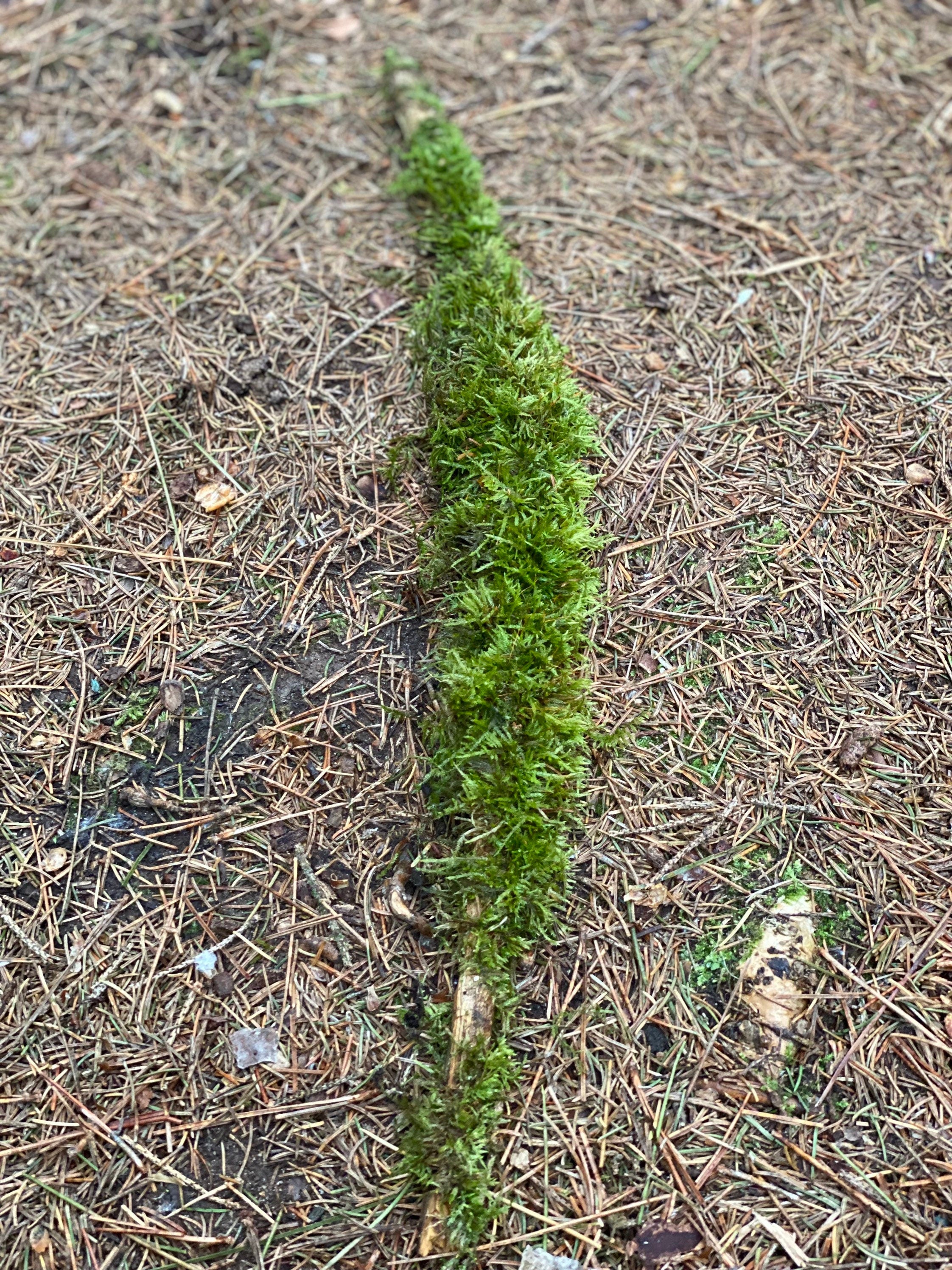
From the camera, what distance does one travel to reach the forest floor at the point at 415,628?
209 centimetres

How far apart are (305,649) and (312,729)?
26cm

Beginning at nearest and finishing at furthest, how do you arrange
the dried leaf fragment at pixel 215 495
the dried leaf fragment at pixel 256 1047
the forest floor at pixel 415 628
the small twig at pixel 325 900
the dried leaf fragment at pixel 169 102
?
the forest floor at pixel 415 628, the dried leaf fragment at pixel 256 1047, the small twig at pixel 325 900, the dried leaf fragment at pixel 215 495, the dried leaf fragment at pixel 169 102

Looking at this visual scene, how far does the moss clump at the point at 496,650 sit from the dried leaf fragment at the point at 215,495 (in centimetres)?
66

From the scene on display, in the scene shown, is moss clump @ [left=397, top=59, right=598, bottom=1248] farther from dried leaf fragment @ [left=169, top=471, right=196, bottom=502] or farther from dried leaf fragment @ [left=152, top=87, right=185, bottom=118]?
dried leaf fragment @ [left=152, top=87, right=185, bottom=118]

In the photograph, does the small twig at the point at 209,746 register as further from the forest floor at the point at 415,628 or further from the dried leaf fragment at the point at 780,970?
the dried leaf fragment at the point at 780,970

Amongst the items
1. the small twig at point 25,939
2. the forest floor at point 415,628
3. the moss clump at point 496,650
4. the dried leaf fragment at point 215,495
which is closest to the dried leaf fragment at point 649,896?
the forest floor at point 415,628

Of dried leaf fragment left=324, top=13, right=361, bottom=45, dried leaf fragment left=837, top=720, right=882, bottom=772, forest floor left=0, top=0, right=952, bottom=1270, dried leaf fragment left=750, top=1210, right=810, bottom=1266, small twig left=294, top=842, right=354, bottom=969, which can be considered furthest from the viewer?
dried leaf fragment left=324, top=13, right=361, bottom=45

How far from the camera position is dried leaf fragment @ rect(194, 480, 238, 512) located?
2.91 metres

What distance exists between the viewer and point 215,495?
2924 millimetres

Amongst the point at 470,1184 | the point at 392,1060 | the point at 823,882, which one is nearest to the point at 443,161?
the point at 823,882

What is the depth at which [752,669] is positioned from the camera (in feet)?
8.60

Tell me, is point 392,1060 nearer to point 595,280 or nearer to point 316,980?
point 316,980

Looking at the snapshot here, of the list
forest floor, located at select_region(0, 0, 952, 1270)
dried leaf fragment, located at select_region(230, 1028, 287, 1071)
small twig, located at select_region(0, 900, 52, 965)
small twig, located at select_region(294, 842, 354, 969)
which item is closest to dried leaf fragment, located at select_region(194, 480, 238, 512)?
forest floor, located at select_region(0, 0, 952, 1270)

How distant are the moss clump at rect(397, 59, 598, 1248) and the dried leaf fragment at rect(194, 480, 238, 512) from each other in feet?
2.16
